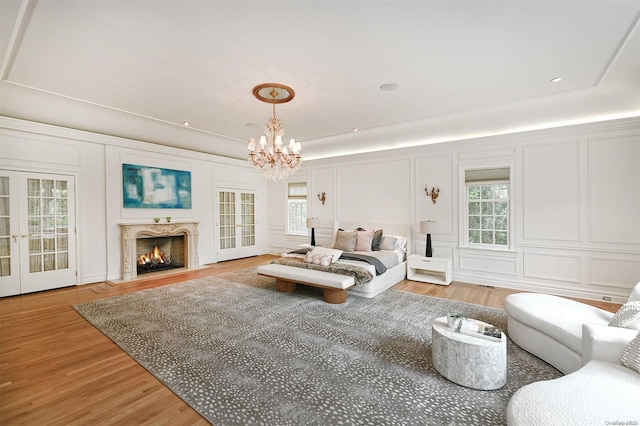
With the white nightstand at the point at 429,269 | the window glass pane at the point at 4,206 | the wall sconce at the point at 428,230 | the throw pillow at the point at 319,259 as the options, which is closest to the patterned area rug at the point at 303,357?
the throw pillow at the point at 319,259

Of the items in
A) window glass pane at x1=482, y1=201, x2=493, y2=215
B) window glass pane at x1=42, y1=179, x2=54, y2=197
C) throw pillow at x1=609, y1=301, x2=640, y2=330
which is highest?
window glass pane at x1=42, y1=179, x2=54, y2=197

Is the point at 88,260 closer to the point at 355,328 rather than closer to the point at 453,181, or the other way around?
the point at 355,328

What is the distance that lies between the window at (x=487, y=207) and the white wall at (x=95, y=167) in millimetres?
6052

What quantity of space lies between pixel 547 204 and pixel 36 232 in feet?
28.0

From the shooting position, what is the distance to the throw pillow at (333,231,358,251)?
5.71m

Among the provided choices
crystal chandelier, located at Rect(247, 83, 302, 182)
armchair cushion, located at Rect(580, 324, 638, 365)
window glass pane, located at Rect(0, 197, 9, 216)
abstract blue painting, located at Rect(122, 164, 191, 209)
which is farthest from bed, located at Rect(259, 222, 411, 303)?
window glass pane, located at Rect(0, 197, 9, 216)

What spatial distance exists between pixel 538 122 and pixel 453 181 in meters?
1.61

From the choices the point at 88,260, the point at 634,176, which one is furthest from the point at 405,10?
the point at 88,260

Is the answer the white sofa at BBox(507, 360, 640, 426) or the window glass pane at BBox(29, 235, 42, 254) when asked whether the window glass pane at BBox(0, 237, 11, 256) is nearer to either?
the window glass pane at BBox(29, 235, 42, 254)

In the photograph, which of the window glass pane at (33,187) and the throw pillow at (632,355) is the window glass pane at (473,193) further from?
the window glass pane at (33,187)

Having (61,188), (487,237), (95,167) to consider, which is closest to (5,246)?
(61,188)

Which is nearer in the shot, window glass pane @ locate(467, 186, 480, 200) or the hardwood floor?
the hardwood floor

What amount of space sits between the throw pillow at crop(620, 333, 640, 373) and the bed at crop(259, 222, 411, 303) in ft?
8.90

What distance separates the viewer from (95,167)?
5234 mm
